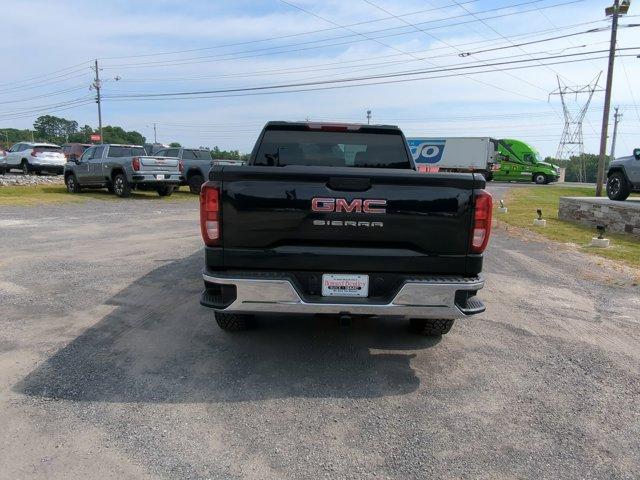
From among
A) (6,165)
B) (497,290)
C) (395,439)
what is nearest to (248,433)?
(395,439)

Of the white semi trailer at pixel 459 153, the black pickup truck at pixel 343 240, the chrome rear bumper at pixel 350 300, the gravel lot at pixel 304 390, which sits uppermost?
the white semi trailer at pixel 459 153

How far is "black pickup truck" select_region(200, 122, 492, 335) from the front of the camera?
3.52 metres

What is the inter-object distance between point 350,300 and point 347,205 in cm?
70

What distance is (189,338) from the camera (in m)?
4.48


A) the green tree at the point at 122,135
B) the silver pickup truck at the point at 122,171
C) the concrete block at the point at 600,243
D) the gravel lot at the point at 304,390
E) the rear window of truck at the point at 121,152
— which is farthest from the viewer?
the green tree at the point at 122,135

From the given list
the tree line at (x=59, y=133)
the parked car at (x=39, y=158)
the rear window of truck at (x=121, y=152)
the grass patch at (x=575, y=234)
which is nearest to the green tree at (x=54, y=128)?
the tree line at (x=59, y=133)

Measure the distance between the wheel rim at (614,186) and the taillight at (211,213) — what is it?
1448cm

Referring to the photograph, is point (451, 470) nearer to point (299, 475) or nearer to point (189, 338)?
point (299, 475)

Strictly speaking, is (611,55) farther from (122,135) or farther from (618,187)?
(122,135)

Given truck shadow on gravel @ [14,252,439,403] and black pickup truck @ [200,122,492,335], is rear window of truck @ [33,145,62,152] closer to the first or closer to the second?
truck shadow on gravel @ [14,252,439,403]

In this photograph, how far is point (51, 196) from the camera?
17.6 meters

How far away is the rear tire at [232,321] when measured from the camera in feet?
14.3

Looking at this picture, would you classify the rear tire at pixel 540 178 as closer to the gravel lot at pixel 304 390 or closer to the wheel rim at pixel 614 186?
the wheel rim at pixel 614 186

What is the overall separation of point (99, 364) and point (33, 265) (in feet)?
13.4
